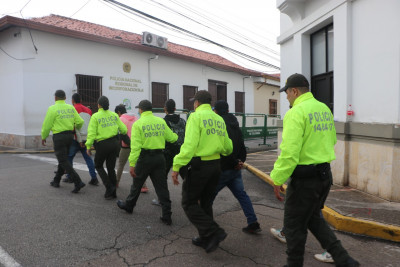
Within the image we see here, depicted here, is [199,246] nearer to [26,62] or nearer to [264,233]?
[264,233]

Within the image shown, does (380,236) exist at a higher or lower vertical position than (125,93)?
lower

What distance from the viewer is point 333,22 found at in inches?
257

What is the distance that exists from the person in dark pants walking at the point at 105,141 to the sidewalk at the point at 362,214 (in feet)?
11.4

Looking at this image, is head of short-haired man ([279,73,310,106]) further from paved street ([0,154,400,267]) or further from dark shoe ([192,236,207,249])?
dark shoe ([192,236,207,249])

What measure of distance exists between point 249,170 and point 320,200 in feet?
18.4

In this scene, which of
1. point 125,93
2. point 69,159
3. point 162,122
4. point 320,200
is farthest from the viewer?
point 125,93

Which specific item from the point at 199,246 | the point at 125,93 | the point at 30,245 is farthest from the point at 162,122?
the point at 125,93

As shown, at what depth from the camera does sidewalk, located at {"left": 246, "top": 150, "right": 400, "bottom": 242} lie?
3.98 m

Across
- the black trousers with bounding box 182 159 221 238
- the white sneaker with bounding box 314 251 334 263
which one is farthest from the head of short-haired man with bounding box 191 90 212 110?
the white sneaker with bounding box 314 251 334 263

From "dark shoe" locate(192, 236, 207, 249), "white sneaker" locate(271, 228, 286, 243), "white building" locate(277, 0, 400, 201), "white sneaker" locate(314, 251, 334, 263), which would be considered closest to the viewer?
"white sneaker" locate(314, 251, 334, 263)

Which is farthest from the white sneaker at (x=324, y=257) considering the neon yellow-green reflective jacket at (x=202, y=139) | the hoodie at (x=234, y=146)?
the neon yellow-green reflective jacket at (x=202, y=139)

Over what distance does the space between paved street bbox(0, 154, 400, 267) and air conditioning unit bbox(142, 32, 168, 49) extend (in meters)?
11.7

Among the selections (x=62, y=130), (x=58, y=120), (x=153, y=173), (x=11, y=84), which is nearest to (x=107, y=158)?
(x=62, y=130)

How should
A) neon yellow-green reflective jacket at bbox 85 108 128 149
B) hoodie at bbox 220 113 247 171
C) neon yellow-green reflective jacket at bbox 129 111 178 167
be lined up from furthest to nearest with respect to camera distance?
neon yellow-green reflective jacket at bbox 85 108 128 149 → neon yellow-green reflective jacket at bbox 129 111 178 167 → hoodie at bbox 220 113 247 171
